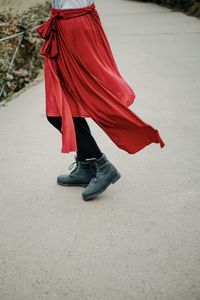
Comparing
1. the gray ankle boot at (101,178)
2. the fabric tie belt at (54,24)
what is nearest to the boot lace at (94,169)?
the gray ankle boot at (101,178)

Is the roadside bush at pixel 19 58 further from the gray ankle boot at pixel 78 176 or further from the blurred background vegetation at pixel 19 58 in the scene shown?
the gray ankle boot at pixel 78 176

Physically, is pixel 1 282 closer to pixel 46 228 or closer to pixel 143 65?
pixel 46 228

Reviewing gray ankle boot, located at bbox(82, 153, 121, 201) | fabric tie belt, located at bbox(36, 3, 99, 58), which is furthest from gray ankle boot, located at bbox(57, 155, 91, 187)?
fabric tie belt, located at bbox(36, 3, 99, 58)

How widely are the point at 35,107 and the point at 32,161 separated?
→ 6.22 feet

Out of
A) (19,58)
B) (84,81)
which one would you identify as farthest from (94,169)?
(19,58)

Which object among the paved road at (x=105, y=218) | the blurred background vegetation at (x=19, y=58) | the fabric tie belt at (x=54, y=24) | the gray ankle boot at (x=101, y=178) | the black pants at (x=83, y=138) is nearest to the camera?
the paved road at (x=105, y=218)

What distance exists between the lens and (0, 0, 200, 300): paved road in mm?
2461

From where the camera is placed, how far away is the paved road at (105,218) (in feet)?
8.07

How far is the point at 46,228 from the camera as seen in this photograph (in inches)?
120

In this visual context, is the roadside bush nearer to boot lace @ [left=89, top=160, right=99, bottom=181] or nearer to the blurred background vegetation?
the blurred background vegetation

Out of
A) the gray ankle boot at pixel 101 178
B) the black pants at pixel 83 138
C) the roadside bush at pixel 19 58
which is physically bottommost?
the roadside bush at pixel 19 58

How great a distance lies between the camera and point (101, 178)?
132 inches

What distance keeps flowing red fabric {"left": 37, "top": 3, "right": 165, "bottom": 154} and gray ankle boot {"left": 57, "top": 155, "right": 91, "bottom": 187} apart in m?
0.50

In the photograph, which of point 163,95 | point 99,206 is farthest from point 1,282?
point 163,95
